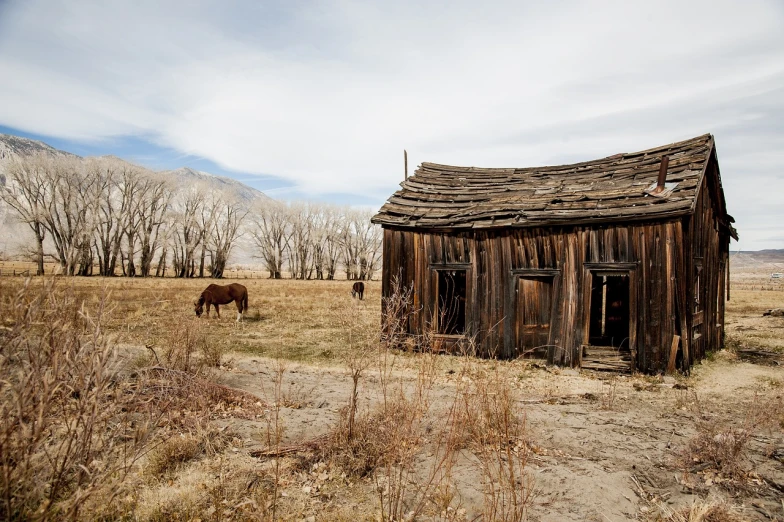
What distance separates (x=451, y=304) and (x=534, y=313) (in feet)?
11.9

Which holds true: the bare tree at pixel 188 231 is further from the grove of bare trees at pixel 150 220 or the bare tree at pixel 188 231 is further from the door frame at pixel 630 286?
the door frame at pixel 630 286

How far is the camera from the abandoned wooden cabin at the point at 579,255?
963cm

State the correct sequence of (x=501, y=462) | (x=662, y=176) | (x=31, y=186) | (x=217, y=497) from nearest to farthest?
(x=501, y=462) < (x=217, y=497) < (x=662, y=176) < (x=31, y=186)

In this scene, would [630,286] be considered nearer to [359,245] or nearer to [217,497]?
[217,497]

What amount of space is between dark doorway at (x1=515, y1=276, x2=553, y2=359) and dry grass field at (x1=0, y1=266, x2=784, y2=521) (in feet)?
7.76

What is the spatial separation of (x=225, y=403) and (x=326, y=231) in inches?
2429

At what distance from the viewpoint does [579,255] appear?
10.4 metres

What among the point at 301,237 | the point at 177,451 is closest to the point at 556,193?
the point at 177,451

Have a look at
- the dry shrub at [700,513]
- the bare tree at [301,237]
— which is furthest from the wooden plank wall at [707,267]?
the bare tree at [301,237]

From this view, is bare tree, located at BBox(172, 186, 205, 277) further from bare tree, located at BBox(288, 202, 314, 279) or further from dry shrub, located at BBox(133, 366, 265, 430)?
dry shrub, located at BBox(133, 366, 265, 430)

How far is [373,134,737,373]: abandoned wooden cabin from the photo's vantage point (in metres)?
9.63

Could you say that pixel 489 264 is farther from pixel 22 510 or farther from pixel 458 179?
pixel 22 510

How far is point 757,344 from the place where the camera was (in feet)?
43.9

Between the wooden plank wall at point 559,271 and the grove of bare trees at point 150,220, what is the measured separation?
2634 cm
